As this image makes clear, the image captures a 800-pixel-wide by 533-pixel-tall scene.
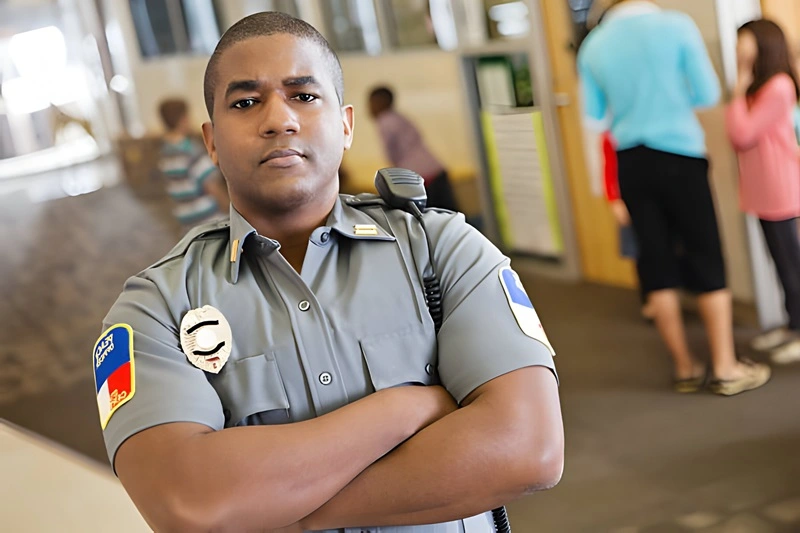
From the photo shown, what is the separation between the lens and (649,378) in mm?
2543

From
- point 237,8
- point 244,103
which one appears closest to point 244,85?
point 244,103

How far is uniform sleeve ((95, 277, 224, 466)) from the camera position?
3.77 ft

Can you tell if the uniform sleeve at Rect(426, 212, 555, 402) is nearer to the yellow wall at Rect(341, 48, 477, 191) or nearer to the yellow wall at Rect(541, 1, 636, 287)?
the yellow wall at Rect(541, 1, 636, 287)

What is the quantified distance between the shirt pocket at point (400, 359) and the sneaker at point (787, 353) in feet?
4.53

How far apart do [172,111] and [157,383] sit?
234 cm

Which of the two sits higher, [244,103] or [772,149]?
[244,103]

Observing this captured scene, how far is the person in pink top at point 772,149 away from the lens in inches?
81.4

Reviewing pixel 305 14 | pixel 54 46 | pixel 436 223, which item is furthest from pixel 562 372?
pixel 54 46

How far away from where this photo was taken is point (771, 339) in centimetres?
230

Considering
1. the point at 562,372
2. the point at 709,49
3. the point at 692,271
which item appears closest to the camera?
the point at 709,49

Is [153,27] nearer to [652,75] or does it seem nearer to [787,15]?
[652,75]

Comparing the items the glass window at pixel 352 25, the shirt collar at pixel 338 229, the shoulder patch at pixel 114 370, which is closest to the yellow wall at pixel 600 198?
the glass window at pixel 352 25

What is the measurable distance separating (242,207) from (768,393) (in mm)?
1648

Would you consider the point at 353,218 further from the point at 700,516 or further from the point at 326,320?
the point at 700,516
